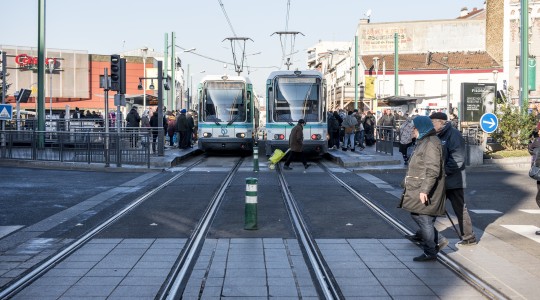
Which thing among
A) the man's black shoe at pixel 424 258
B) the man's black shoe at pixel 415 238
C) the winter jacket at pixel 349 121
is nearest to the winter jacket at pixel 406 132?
the winter jacket at pixel 349 121

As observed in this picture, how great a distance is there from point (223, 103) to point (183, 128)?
3608 millimetres

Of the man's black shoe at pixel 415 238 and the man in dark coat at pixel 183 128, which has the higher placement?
the man in dark coat at pixel 183 128

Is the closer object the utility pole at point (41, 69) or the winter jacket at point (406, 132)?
the winter jacket at point (406, 132)

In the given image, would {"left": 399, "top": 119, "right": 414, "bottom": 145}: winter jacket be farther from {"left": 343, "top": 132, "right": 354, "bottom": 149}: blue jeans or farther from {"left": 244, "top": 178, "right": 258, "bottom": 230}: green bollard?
{"left": 244, "top": 178, "right": 258, "bottom": 230}: green bollard

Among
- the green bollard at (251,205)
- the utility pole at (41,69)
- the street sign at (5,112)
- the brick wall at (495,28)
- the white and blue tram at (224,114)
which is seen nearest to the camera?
the green bollard at (251,205)

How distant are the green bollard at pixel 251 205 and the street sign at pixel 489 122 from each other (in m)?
13.4

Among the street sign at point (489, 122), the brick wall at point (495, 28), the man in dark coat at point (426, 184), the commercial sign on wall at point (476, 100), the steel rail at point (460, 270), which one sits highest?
the brick wall at point (495, 28)

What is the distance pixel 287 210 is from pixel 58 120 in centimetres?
2105

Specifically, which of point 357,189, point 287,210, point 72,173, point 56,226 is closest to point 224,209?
point 287,210

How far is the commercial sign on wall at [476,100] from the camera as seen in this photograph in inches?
1065

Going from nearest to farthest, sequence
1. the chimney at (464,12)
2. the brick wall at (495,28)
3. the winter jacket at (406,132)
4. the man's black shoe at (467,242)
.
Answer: the man's black shoe at (467,242) → the winter jacket at (406,132) → the brick wall at (495,28) → the chimney at (464,12)

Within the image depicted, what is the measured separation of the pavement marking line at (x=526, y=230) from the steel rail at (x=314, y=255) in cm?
306

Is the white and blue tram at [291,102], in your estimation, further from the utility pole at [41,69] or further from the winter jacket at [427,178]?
the winter jacket at [427,178]

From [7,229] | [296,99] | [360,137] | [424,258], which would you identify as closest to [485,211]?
[424,258]
